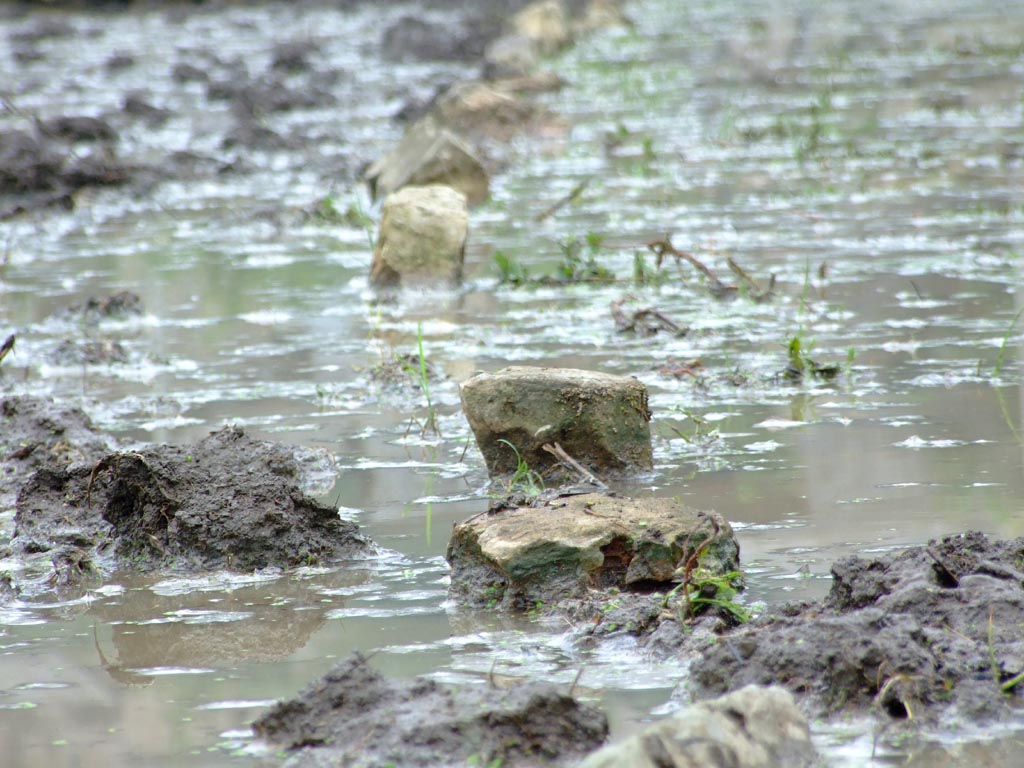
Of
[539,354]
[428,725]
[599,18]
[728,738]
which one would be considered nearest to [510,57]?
[599,18]

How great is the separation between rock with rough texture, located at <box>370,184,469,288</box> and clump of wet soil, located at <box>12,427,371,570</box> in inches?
139

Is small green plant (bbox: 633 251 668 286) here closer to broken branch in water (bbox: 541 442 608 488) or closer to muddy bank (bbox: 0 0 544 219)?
muddy bank (bbox: 0 0 544 219)

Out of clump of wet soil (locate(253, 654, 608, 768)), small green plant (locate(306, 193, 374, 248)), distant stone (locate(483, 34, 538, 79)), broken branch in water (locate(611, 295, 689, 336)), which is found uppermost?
distant stone (locate(483, 34, 538, 79))

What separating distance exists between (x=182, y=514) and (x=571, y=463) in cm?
113

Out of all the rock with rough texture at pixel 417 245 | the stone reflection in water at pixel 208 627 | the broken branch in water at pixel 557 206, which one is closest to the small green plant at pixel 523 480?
the stone reflection in water at pixel 208 627

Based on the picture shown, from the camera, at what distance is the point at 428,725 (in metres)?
2.96

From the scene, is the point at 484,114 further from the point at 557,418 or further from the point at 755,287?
the point at 557,418

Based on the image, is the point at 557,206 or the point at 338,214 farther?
the point at 338,214

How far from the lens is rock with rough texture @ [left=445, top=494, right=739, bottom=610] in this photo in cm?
383

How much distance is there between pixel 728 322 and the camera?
23.0 ft

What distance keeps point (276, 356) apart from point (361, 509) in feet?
7.60

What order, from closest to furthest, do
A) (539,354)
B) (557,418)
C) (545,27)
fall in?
(557,418) < (539,354) < (545,27)

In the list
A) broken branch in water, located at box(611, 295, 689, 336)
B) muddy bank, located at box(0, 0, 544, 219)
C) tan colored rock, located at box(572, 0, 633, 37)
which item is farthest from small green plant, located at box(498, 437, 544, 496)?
tan colored rock, located at box(572, 0, 633, 37)

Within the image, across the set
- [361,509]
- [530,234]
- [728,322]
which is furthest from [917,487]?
[530,234]
